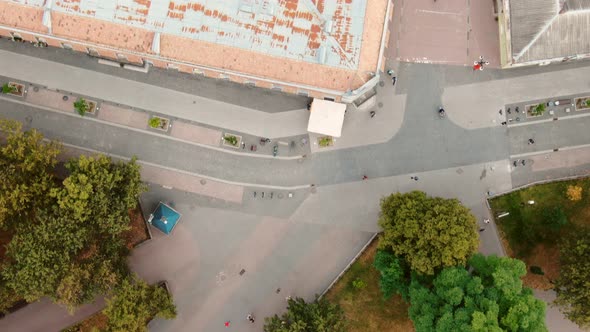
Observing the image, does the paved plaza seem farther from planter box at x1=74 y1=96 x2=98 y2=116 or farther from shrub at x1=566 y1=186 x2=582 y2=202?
shrub at x1=566 y1=186 x2=582 y2=202

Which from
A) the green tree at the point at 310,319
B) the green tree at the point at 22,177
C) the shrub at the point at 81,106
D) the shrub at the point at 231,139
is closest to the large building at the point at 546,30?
the shrub at the point at 231,139

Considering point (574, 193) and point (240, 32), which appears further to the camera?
point (574, 193)

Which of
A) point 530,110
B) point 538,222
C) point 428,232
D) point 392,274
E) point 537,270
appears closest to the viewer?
point 428,232

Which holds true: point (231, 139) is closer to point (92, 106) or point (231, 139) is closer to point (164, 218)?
point (164, 218)

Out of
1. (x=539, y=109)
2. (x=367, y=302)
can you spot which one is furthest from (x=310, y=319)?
(x=539, y=109)

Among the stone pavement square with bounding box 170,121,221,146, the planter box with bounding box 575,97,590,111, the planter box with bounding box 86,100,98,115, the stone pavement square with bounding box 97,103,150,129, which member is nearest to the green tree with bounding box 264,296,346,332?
the stone pavement square with bounding box 170,121,221,146

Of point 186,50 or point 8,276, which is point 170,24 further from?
point 8,276
